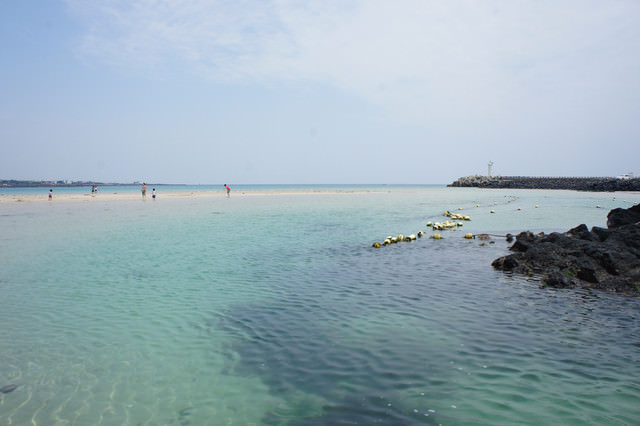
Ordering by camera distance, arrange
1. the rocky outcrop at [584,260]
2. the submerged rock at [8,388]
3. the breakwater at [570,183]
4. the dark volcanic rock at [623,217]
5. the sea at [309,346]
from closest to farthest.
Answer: the sea at [309,346], the submerged rock at [8,388], the rocky outcrop at [584,260], the dark volcanic rock at [623,217], the breakwater at [570,183]

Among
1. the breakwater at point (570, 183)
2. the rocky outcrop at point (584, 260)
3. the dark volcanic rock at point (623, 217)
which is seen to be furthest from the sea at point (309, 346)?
the breakwater at point (570, 183)

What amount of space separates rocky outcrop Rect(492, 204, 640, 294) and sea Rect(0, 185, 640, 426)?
0.85 metres

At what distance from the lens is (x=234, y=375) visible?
6.31m

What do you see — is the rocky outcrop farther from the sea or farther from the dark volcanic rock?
the dark volcanic rock

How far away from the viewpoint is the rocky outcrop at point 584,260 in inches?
454

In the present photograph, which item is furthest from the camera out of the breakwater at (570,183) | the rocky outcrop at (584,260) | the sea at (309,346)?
the breakwater at (570,183)

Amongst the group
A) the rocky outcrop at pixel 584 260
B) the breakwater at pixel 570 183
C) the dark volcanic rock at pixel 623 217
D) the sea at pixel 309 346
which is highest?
the breakwater at pixel 570 183

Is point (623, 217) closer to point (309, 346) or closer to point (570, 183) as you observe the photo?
point (309, 346)

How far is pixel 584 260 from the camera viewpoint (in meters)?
12.5

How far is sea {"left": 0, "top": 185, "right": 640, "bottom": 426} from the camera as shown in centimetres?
530

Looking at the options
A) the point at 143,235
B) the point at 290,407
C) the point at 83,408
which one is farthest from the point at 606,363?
the point at 143,235

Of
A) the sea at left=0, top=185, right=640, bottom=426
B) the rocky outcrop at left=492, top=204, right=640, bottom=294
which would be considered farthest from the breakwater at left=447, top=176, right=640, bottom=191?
the sea at left=0, top=185, right=640, bottom=426

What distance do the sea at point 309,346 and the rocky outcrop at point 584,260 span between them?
85 centimetres

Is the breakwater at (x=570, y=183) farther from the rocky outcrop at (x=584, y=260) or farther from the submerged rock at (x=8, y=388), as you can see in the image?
the submerged rock at (x=8, y=388)
